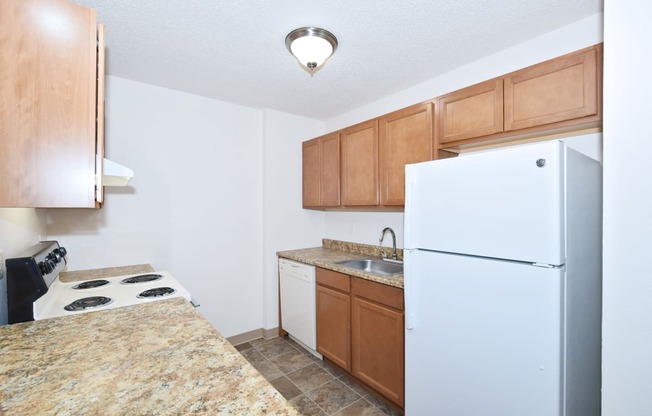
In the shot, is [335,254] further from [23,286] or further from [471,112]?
[23,286]

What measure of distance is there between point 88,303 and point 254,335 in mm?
1907

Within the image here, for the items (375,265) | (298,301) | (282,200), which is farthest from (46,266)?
(375,265)

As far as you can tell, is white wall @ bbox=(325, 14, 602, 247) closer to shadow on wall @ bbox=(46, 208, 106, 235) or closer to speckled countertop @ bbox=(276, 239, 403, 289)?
speckled countertop @ bbox=(276, 239, 403, 289)

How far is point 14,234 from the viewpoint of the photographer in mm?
1526

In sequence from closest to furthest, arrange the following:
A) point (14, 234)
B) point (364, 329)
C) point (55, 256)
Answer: point (14, 234), point (55, 256), point (364, 329)

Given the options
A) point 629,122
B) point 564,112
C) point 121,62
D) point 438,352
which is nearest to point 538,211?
point 629,122

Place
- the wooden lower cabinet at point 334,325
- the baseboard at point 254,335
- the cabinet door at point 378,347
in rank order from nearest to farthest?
1. the cabinet door at point 378,347
2. the wooden lower cabinet at point 334,325
3. the baseboard at point 254,335

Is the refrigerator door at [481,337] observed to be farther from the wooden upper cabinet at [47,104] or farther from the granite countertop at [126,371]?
the wooden upper cabinet at [47,104]

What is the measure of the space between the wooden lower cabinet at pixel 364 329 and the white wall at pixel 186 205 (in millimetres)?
977

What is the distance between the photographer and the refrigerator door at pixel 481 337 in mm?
1228

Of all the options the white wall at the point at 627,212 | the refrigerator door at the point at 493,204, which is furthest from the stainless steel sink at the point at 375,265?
the white wall at the point at 627,212

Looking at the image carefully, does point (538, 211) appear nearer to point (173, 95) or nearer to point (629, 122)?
point (629, 122)

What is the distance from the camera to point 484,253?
1.42 m

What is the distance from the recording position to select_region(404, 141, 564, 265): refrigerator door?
122 centimetres
